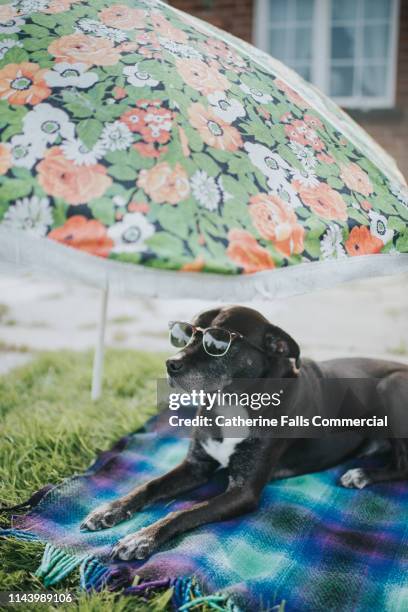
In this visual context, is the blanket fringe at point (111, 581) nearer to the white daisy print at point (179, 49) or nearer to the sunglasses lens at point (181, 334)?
the sunglasses lens at point (181, 334)

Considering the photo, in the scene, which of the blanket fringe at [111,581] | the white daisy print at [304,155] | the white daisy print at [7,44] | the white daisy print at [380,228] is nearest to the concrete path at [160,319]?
the blanket fringe at [111,581]

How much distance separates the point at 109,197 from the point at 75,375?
2.69m

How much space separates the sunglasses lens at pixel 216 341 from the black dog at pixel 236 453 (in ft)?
0.12

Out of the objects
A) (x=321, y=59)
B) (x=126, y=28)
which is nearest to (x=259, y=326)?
(x=126, y=28)

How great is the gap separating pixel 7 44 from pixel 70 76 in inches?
9.8

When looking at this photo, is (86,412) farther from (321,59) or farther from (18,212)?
(321,59)

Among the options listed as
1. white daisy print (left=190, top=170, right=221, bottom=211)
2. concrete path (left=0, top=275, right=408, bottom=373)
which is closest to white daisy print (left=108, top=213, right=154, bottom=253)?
white daisy print (left=190, top=170, right=221, bottom=211)

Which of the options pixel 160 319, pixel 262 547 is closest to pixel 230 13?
pixel 160 319

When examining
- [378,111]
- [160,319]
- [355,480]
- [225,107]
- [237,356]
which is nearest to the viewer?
[225,107]

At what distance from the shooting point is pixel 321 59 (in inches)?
345

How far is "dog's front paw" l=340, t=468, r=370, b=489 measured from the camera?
2.75 meters

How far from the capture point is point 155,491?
2.57 m

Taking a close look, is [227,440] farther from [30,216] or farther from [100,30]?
[100,30]

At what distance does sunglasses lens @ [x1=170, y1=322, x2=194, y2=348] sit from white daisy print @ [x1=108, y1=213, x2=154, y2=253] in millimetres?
858
